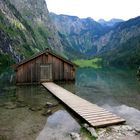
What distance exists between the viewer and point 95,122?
55.9 ft

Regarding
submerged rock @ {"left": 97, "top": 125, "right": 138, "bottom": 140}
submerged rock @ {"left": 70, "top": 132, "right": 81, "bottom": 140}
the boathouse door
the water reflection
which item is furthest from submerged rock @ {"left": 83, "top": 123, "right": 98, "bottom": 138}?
the boathouse door

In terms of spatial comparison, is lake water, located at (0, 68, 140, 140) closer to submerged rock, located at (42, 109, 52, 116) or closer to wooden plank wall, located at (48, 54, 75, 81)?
submerged rock, located at (42, 109, 52, 116)

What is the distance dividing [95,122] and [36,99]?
1180 cm

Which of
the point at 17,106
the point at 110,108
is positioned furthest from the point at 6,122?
the point at 110,108

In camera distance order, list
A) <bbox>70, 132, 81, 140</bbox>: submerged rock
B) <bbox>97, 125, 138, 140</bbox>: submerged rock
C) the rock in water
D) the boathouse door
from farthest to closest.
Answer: the boathouse door
the rock in water
<bbox>70, 132, 81, 140</bbox>: submerged rock
<bbox>97, 125, 138, 140</bbox>: submerged rock

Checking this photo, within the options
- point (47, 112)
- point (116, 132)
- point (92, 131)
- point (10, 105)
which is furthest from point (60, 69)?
point (116, 132)

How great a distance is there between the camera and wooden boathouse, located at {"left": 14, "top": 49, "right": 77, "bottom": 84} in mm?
39219

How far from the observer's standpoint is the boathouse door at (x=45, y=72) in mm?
40125

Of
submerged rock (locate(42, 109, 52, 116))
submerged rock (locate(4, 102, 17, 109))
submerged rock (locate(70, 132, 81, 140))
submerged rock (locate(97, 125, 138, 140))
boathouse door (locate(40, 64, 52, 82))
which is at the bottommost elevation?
submerged rock (locate(70, 132, 81, 140))

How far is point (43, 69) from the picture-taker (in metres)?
40.1

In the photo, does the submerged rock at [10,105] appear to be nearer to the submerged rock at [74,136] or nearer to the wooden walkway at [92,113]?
the wooden walkway at [92,113]

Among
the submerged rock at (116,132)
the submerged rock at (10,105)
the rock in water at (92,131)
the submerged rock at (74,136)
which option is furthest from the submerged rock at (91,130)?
the submerged rock at (10,105)

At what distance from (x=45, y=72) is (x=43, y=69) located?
55 centimetres

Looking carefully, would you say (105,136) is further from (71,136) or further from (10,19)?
(10,19)
